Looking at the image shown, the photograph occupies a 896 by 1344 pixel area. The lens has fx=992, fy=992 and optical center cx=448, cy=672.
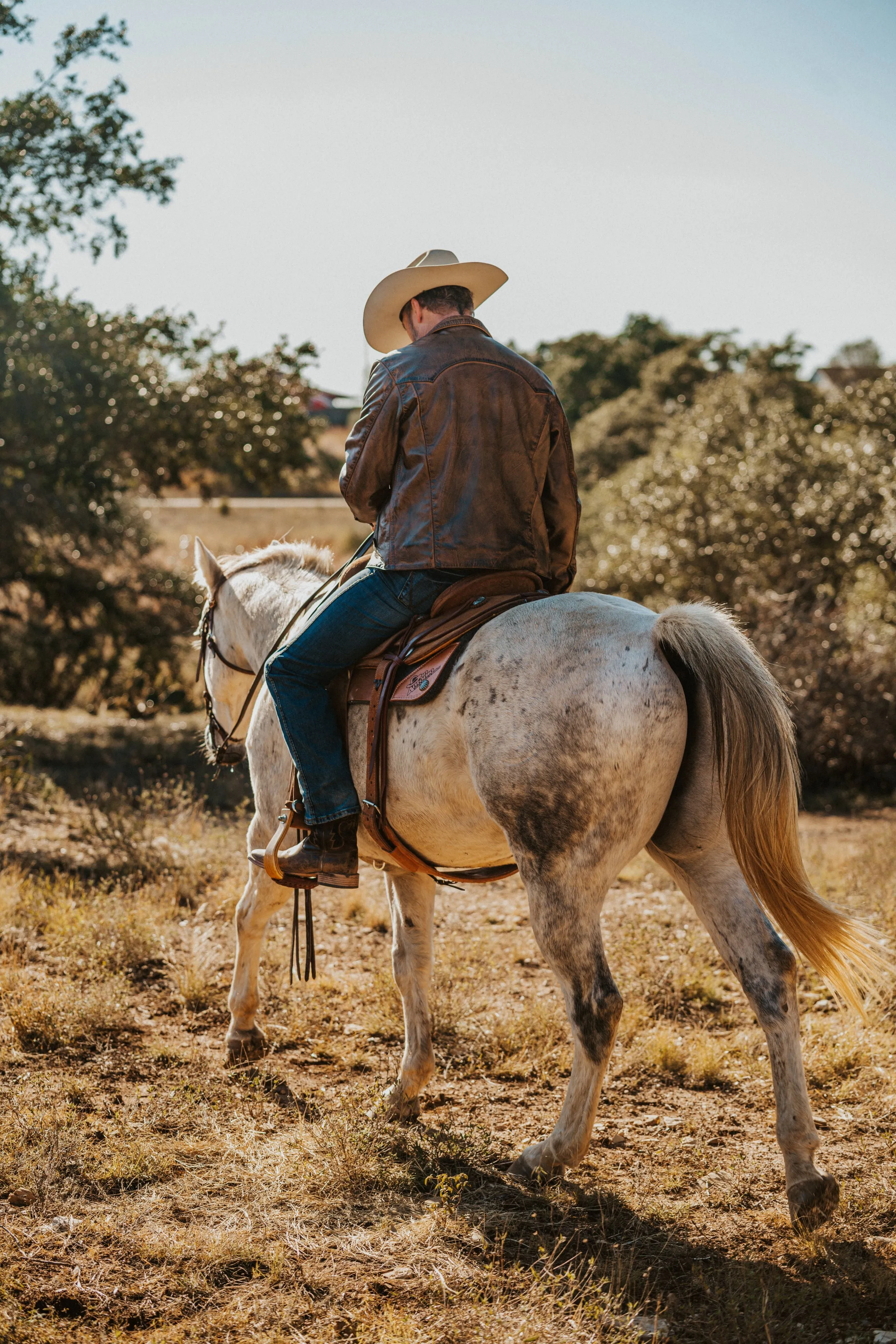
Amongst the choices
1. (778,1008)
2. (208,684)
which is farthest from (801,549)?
(778,1008)

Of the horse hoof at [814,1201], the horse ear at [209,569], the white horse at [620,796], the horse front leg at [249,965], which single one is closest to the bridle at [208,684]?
→ the horse ear at [209,569]

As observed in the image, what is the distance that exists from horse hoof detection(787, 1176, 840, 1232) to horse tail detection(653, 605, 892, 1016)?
802 mm

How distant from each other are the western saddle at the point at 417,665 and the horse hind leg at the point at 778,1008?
0.85 metres

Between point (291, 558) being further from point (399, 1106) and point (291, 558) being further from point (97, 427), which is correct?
point (97, 427)

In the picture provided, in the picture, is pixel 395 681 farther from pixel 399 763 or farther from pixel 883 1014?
pixel 883 1014

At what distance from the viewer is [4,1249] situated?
313cm

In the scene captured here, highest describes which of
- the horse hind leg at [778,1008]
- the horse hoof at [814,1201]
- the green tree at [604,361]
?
the green tree at [604,361]

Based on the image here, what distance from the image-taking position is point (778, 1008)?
336cm

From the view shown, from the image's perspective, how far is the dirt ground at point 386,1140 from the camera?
9.71 ft

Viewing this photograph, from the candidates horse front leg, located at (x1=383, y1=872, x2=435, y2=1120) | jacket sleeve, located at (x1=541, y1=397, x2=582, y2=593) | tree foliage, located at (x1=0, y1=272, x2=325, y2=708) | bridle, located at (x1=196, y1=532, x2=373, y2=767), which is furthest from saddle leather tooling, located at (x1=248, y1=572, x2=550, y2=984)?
tree foliage, located at (x1=0, y1=272, x2=325, y2=708)

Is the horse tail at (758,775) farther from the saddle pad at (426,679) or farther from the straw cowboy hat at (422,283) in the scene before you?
the straw cowboy hat at (422,283)

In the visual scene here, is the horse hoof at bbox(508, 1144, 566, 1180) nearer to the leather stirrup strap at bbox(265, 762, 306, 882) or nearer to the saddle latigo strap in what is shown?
the saddle latigo strap

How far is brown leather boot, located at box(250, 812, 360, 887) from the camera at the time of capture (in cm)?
413

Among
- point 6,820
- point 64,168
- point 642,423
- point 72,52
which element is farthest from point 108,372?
point 642,423
